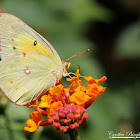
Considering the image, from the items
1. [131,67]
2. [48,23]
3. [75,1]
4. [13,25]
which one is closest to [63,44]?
[48,23]

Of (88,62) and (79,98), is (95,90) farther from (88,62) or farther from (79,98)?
(88,62)

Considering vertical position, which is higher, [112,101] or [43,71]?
[43,71]

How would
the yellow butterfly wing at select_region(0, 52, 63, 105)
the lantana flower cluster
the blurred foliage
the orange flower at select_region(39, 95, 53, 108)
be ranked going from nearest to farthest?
the lantana flower cluster < the orange flower at select_region(39, 95, 53, 108) < the yellow butterfly wing at select_region(0, 52, 63, 105) < the blurred foliage

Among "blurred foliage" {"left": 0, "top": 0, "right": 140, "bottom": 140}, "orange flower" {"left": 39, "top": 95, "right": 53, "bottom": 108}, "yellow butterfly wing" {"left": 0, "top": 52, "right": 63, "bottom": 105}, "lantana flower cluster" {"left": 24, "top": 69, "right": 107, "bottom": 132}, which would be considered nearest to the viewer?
"lantana flower cluster" {"left": 24, "top": 69, "right": 107, "bottom": 132}

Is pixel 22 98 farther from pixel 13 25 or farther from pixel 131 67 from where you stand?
pixel 131 67

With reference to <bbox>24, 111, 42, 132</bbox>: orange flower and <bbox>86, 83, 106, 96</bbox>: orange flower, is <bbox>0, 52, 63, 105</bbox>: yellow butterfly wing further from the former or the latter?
<bbox>86, 83, 106, 96</bbox>: orange flower

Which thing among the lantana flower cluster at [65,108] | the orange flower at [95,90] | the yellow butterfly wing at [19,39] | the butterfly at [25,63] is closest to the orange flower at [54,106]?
the lantana flower cluster at [65,108]

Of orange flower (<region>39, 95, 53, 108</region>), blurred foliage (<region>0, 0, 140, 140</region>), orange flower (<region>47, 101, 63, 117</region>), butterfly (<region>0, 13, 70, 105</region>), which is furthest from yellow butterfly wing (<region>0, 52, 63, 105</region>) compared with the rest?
blurred foliage (<region>0, 0, 140, 140</region>)
